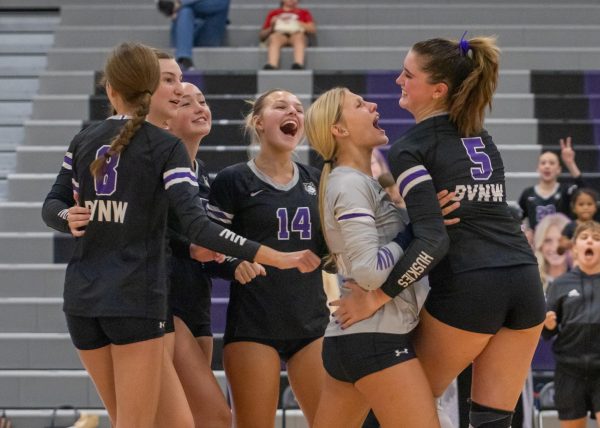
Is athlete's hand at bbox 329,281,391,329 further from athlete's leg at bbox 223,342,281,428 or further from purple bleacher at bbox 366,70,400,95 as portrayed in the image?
purple bleacher at bbox 366,70,400,95

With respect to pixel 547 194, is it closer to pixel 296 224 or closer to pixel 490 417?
pixel 296 224

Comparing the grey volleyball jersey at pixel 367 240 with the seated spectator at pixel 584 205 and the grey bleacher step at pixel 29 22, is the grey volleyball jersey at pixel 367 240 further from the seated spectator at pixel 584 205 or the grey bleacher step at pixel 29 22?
the grey bleacher step at pixel 29 22

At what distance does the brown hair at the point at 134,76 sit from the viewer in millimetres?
3156

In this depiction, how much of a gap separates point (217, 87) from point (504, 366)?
5.86 metres

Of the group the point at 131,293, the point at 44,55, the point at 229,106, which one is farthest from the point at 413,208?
the point at 44,55

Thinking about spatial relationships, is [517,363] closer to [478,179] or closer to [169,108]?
[478,179]

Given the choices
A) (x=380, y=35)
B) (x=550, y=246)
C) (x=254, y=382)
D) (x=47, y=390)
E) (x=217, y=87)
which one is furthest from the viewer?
(x=380, y=35)

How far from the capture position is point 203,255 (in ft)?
11.8

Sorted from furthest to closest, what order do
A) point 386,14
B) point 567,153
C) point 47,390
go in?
point 386,14 < point 567,153 < point 47,390

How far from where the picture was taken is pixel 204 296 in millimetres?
3859

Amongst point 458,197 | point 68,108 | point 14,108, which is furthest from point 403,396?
point 14,108

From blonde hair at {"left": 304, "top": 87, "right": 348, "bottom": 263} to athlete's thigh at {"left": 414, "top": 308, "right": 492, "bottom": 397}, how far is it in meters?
0.42

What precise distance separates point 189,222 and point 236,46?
663cm

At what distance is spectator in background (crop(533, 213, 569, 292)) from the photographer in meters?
6.95
